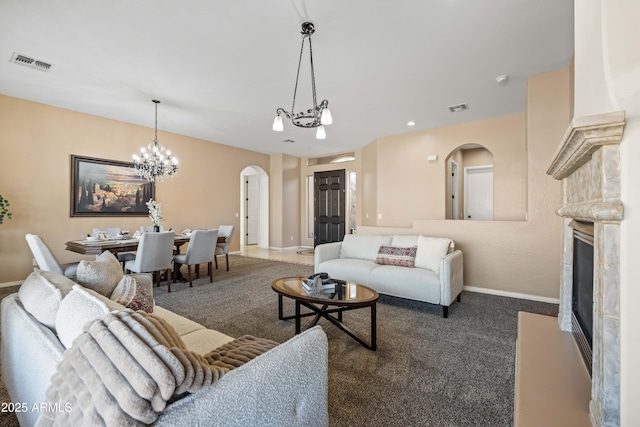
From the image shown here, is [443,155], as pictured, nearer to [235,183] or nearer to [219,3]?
[219,3]

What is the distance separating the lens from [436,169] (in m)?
5.25

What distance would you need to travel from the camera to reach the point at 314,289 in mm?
2383

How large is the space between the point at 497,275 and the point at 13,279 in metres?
6.96

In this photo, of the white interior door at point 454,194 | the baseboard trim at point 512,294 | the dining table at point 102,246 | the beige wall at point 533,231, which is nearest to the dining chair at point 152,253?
the dining table at point 102,246

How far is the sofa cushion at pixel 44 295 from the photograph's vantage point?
44.7 inches

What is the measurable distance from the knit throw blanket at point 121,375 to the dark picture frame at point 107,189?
5019 mm

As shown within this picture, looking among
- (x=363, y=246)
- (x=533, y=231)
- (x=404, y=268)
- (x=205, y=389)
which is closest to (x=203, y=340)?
(x=205, y=389)

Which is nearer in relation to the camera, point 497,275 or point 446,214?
point 497,275

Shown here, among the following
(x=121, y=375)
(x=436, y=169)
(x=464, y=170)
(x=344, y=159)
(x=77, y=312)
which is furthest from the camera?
(x=344, y=159)

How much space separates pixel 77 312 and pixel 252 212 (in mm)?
8388

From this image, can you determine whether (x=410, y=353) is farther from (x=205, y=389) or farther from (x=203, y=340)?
(x=205, y=389)

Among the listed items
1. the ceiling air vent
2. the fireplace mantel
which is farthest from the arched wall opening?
the fireplace mantel

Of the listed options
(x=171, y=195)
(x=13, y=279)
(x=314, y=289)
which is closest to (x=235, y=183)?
(x=171, y=195)

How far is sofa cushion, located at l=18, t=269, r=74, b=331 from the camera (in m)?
1.13
